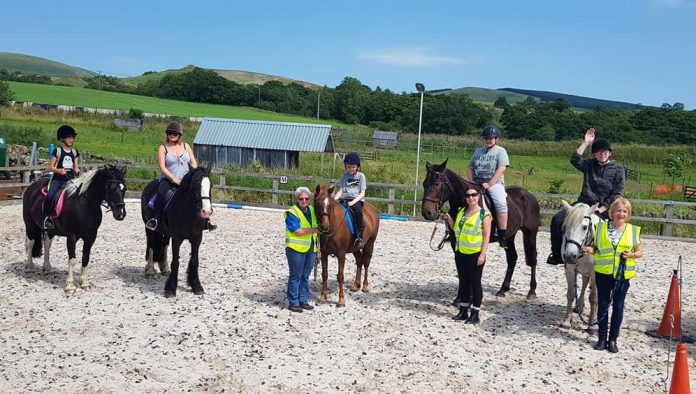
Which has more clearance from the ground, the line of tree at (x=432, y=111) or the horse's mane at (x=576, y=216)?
the line of tree at (x=432, y=111)

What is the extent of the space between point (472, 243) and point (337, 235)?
1.76m

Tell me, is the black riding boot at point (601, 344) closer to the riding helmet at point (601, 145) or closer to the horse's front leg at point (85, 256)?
the riding helmet at point (601, 145)

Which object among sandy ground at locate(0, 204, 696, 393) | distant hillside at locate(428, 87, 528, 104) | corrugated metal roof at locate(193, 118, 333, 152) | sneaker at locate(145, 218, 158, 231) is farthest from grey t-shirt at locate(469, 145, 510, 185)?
distant hillside at locate(428, 87, 528, 104)

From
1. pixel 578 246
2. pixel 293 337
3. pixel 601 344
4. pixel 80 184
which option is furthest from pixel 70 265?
pixel 601 344

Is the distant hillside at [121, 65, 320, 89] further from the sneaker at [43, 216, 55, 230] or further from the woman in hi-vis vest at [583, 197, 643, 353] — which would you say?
the woman in hi-vis vest at [583, 197, 643, 353]

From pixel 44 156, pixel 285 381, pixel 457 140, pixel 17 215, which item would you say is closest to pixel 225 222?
pixel 17 215

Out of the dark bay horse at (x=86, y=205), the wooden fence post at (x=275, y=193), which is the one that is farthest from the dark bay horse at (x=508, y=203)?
the wooden fence post at (x=275, y=193)

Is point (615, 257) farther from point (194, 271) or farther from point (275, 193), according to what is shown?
point (275, 193)

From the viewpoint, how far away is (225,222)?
1564 cm

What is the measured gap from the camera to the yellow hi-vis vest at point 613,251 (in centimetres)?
661

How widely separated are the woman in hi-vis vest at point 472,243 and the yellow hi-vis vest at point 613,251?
1.31 m

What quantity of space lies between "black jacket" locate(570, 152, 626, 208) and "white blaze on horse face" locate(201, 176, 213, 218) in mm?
4770

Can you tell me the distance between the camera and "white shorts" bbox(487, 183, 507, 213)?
814cm

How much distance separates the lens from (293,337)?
22.7ft
